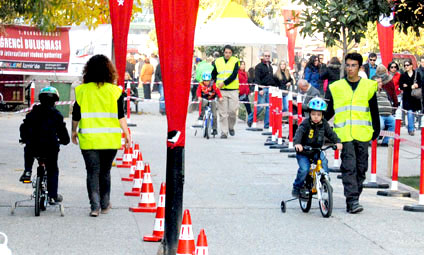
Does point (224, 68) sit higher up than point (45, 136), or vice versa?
point (224, 68)

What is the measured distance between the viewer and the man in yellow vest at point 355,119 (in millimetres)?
11125

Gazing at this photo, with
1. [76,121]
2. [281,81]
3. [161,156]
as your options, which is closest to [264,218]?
[76,121]

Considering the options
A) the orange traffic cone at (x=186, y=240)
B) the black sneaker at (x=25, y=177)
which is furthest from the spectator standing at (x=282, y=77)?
the orange traffic cone at (x=186, y=240)

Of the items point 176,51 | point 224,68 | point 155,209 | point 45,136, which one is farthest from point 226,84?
point 176,51

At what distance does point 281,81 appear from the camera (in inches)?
990

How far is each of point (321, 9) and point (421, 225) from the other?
4.68 metres

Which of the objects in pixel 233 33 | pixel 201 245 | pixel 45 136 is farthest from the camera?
pixel 233 33

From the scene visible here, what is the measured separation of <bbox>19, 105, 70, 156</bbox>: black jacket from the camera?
34.0 ft

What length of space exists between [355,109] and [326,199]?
126 cm

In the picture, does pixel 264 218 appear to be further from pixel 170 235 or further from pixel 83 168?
pixel 83 168

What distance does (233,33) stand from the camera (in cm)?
2919

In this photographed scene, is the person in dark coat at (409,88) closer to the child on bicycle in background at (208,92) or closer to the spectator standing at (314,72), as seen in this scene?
the spectator standing at (314,72)

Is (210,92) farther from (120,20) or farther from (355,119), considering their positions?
(355,119)

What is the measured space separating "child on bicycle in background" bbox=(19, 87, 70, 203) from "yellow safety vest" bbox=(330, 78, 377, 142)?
3393 mm
